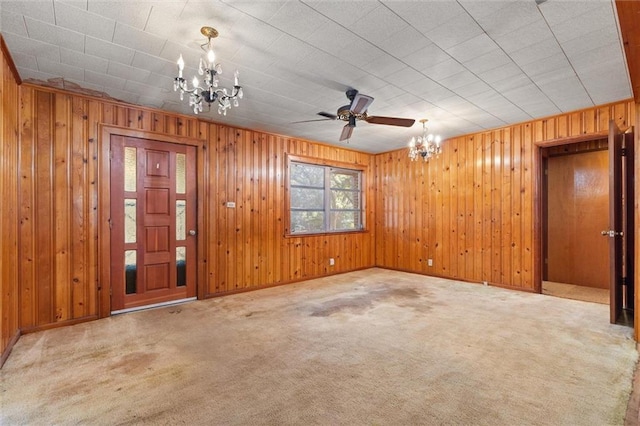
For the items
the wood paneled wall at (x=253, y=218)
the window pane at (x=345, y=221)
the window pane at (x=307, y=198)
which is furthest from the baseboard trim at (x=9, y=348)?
the window pane at (x=345, y=221)

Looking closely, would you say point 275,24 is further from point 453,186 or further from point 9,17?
point 453,186

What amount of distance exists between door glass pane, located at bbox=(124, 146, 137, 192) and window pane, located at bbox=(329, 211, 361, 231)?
139 inches

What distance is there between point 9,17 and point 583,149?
7313 millimetres

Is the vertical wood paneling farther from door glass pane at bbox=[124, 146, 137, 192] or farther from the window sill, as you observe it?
door glass pane at bbox=[124, 146, 137, 192]

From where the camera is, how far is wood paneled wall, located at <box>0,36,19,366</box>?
2.47m

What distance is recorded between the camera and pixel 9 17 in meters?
Result: 2.17

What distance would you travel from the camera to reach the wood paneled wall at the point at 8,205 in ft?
8.12

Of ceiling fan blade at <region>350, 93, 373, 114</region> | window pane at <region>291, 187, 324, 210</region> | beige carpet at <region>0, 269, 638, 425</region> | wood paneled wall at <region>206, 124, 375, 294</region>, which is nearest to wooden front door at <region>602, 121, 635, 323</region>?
beige carpet at <region>0, 269, 638, 425</region>

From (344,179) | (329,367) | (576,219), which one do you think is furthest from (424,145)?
(329,367)

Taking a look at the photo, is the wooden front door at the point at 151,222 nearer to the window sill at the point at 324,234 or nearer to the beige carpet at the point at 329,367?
the beige carpet at the point at 329,367

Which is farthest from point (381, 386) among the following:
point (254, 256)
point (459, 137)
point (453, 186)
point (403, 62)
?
point (459, 137)

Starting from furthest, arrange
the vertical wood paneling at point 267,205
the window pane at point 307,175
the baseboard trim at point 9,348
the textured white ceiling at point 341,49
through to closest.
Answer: the window pane at point 307,175
the vertical wood paneling at point 267,205
the baseboard trim at point 9,348
the textured white ceiling at point 341,49

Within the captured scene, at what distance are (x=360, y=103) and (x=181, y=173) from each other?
8.63ft

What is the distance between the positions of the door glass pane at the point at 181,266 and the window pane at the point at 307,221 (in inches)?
76.2
